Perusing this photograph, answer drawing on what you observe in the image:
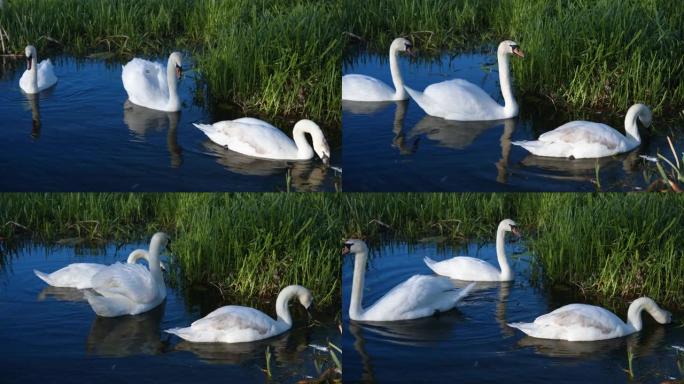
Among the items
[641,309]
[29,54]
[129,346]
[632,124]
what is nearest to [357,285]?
[129,346]

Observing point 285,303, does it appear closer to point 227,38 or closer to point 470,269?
point 470,269

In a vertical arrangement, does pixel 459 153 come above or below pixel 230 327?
above

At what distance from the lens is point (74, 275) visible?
1102cm

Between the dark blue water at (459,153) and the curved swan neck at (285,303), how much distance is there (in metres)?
0.94

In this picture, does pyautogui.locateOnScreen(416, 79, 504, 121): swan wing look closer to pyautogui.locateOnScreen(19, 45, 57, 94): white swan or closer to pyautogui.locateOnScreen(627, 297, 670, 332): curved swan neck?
pyautogui.locateOnScreen(627, 297, 670, 332): curved swan neck

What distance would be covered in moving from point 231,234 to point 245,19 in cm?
239

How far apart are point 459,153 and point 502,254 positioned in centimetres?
155

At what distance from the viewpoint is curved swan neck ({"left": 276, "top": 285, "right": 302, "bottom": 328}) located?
10117 mm

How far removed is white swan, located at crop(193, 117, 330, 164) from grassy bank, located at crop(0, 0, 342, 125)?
1.87 feet

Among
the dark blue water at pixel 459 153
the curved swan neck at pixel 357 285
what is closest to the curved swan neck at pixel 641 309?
the dark blue water at pixel 459 153

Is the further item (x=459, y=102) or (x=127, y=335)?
(x=459, y=102)

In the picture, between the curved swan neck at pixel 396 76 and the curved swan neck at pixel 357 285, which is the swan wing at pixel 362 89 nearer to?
the curved swan neck at pixel 396 76

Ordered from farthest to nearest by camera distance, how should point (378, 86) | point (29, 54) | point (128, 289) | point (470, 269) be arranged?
1. point (29, 54)
2. point (470, 269)
3. point (378, 86)
4. point (128, 289)

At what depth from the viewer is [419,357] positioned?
9.52m
